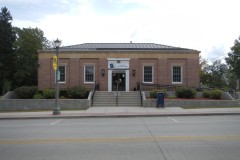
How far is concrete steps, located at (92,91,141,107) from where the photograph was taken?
30797 millimetres

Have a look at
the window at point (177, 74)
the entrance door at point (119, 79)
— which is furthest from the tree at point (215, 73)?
the entrance door at point (119, 79)

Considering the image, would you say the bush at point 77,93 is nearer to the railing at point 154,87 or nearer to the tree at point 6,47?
the railing at point 154,87

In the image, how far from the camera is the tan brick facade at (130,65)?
37.2m

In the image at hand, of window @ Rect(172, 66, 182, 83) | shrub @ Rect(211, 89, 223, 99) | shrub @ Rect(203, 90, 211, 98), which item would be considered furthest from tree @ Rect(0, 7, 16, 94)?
shrub @ Rect(211, 89, 223, 99)

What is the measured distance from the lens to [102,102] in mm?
31297

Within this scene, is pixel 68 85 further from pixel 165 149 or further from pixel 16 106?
pixel 165 149

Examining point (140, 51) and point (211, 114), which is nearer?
point (211, 114)

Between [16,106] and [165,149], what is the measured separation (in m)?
23.2

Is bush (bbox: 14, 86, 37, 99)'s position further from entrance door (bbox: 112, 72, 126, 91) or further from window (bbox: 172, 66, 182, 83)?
window (bbox: 172, 66, 182, 83)

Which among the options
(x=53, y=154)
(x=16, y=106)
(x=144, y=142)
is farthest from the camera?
(x=16, y=106)

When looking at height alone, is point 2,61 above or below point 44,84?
above

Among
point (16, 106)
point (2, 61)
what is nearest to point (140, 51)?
point (16, 106)

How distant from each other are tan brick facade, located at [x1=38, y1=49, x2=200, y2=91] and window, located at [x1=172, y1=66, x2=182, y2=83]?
0.83 feet

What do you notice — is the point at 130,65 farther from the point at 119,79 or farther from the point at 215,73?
the point at 215,73
